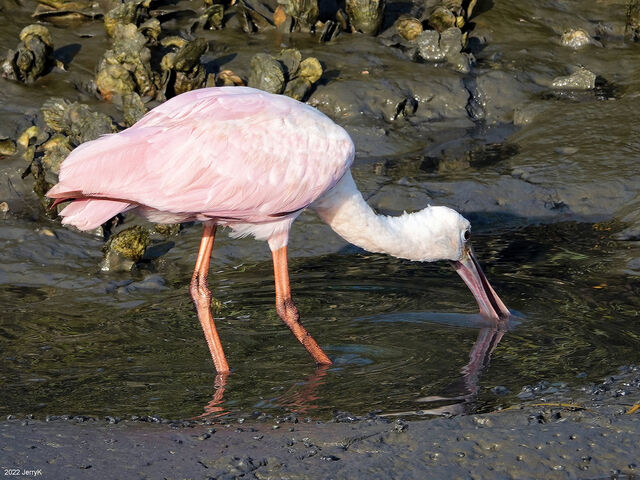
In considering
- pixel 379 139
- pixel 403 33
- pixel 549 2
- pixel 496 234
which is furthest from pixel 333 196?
pixel 549 2

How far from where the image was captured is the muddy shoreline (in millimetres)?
Answer: 4473

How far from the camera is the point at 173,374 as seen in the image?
5.95m

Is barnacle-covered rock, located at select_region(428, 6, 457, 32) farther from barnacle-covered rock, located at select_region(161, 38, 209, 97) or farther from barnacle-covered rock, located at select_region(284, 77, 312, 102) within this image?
barnacle-covered rock, located at select_region(161, 38, 209, 97)

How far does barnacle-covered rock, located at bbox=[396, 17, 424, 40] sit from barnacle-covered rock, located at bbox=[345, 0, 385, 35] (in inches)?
10.3

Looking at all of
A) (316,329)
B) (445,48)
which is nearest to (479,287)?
(316,329)

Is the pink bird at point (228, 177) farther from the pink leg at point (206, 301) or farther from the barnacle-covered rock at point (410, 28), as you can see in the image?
the barnacle-covered rock at point (410, 28)

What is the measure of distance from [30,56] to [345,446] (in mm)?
6237

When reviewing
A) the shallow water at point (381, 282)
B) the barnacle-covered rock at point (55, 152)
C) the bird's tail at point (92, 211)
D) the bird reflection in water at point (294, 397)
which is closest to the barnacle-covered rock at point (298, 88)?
the shallow water at point (381, 282)

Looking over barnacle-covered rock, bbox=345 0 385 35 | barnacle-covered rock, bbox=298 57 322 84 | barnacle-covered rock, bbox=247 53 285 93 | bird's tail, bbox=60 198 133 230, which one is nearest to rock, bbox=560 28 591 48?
barnacle-covered rock, bbox=345 0 385 35

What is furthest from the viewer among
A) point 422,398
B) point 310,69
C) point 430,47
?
point 430,47

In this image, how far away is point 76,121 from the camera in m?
8.87

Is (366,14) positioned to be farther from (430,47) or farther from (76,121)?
(76,121)

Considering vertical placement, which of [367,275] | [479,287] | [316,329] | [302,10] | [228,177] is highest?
[228,177]

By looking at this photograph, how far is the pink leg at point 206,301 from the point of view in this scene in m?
6.09
